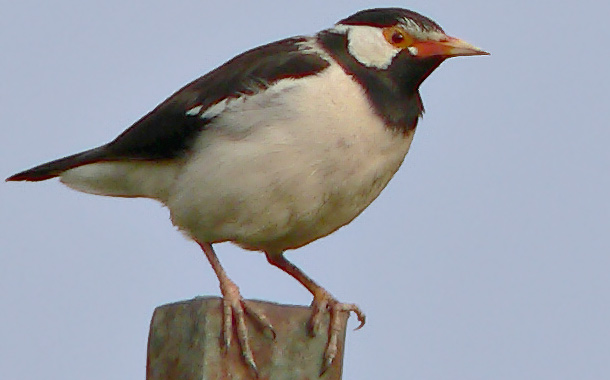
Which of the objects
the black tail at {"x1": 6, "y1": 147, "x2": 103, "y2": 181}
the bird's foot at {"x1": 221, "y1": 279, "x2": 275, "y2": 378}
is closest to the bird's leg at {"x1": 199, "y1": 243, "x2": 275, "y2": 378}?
the bird's foot at {"x1": 221, "y1": 279, "x2": 275, "y2": 378}

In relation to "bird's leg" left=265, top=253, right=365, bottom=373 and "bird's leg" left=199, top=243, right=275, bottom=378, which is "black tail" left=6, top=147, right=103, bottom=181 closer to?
"bird's leg" left=265, top=253, right=365, bottom=373

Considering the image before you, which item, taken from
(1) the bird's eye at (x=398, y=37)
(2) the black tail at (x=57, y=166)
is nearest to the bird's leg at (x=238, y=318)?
(2) the black tail at (x=57, y=166)

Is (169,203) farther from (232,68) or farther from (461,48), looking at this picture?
(461,48)

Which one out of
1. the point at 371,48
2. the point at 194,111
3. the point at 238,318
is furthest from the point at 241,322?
the point at 371,48

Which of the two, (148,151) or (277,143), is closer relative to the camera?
(277,143)

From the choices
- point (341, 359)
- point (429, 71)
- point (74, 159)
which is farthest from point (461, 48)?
point (74, 159)

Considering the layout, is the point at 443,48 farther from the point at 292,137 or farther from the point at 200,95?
the point at 200,95

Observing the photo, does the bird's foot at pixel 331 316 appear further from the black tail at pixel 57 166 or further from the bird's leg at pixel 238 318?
the black tail at pixel 57 166
